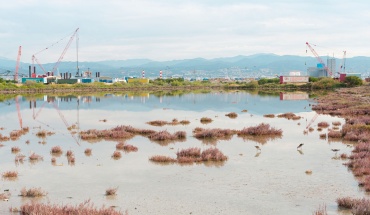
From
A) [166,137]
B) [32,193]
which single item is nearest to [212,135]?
[166,137]

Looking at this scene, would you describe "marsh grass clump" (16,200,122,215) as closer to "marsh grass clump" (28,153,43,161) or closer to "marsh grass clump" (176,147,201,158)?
"marsh grass clump" (28,153,43,161)

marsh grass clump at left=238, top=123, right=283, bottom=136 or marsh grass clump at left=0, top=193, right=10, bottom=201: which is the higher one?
marsh grass clump at left=238, top=123, right=283, bottom=136

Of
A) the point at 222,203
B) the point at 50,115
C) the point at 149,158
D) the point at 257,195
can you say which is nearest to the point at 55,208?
the point at 222,203

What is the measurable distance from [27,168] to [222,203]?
11.1 metres

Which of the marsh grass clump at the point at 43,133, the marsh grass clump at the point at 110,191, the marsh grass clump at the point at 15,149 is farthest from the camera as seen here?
the marsh grass clump at the point at 43,133

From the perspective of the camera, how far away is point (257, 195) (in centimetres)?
1711

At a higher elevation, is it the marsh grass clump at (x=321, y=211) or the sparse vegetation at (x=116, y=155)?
the marsh grass clump at (x=321, y=211)

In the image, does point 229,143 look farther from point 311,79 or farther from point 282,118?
point 311,79

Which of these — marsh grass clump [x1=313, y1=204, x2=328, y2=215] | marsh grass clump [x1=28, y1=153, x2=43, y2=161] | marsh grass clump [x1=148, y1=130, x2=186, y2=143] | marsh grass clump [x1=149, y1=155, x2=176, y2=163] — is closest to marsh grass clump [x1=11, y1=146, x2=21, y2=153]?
marsh grass clump [x1=28, y1=153, x2=43, y2=161]

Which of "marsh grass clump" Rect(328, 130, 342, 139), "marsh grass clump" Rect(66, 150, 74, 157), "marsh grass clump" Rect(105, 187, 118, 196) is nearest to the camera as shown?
"marsh grass clump" Rect(105, 187, 118, 196)

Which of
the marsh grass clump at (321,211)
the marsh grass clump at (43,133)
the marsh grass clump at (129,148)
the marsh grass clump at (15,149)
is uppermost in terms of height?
the marsh grass clump at (321,211)

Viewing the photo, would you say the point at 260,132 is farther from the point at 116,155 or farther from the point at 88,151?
the point at 88,151

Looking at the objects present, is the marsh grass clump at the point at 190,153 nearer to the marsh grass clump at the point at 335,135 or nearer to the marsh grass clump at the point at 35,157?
the marsh grass clump at the point at 35,157

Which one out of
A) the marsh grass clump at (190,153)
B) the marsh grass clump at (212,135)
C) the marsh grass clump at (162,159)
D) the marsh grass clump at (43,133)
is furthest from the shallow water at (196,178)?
the marsh grass clump at (43,133)
